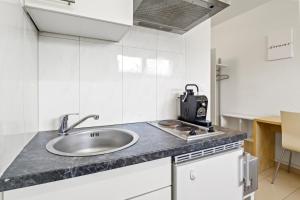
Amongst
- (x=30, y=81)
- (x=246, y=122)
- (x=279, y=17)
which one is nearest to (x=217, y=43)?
(x=279, y=17)

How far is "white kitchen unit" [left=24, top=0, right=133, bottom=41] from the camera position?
78cm

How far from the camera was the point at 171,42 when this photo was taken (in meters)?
1.51

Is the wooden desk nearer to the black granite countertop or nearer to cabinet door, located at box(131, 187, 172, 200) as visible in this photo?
the black granite countertop

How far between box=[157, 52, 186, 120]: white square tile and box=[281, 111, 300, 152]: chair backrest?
1.26 m

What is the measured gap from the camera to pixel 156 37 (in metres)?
1.45

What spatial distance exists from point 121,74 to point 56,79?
0.44m

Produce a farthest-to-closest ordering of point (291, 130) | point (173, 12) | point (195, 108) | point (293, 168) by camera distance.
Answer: point (293, 168)
point (291, 130)
point (195, 108)
point (173, 12)

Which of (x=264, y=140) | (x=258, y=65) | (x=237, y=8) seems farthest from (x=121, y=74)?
(x=237, y=8)

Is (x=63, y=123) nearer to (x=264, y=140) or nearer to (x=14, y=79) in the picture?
(x=14, y=79)

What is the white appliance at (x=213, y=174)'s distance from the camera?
0.81 m

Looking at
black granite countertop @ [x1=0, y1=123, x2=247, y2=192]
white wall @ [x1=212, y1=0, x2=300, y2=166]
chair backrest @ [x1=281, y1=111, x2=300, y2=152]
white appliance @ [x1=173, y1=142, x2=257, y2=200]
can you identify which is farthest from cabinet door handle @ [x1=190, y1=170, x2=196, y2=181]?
white wall @ [x1=212, y1=0, x2=300, y2=166]

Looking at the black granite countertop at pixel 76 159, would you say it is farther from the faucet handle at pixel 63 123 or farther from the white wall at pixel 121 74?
the white wall at pixel 121 74

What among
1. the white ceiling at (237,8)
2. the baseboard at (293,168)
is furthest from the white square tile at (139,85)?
the baseboard at (293,168)

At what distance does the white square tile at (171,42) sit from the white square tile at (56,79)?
26.9 inches
